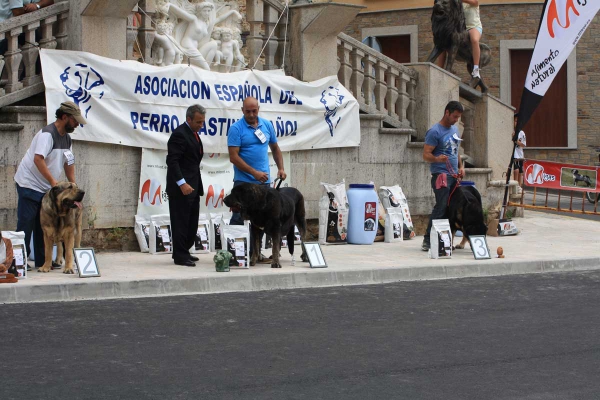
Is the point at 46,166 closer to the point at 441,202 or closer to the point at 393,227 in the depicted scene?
the point at 441,202

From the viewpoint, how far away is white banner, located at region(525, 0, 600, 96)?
15758 mm

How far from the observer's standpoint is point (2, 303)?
9.84 m

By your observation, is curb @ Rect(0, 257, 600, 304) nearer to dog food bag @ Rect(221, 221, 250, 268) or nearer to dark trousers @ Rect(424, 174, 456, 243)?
dog food bag @ Rect(221, 221, 250, 268)

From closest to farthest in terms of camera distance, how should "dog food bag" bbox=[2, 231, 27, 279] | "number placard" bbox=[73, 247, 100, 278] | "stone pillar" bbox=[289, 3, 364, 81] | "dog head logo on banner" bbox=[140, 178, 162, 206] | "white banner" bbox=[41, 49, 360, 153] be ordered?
"dog food bag" bbox=[2, 231, 27, 279]
"number placard" bbox=[73, 247, 100, 278]
"white banner" bbox=[41, 49, 360, 153]
"dog head logo on banner" bbox=[140, 178, 162, 206]
"stone pillar" bbox=[289, 3, 364, 81]

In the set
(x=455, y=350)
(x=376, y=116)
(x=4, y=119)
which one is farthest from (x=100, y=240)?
(x=455, y=350)

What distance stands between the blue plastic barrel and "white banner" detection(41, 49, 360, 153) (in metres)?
0.99

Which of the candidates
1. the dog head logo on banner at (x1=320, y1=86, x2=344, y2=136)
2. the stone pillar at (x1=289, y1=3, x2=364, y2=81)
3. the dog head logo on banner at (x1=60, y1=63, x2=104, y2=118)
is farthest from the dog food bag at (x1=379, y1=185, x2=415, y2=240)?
the dog head logo on banner at (x1=60, y1=63, x2=104, y2=118)

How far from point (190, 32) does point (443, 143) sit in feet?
12.0

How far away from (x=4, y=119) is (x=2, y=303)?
3531 millimetres

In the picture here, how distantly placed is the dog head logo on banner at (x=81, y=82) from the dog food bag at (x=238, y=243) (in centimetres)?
259

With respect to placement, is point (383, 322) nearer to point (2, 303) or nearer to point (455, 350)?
point (455, 350)

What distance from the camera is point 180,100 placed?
45.8 feet

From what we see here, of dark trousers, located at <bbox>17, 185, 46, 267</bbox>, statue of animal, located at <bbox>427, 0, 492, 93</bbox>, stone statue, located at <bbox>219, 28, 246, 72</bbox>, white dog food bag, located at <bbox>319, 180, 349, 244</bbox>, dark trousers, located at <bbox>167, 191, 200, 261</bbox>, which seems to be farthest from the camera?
statue of animal, located at <bbox>427, 0, 492, 93</bbox>

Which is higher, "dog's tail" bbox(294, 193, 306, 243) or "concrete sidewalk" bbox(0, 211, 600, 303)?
"dog's tail" bbox(294, 193, 306, 243)
